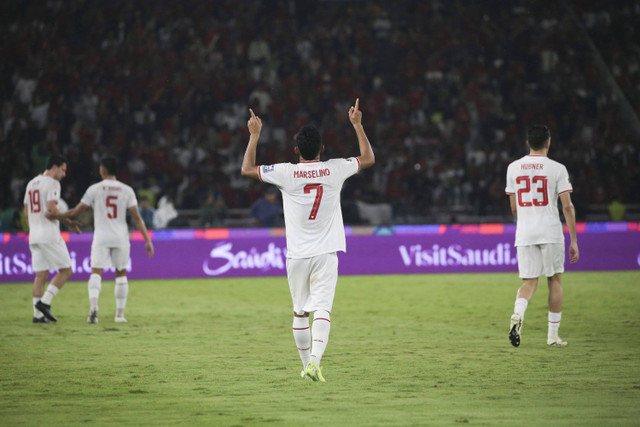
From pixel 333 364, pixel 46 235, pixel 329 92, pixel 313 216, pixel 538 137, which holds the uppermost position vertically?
pixel 329 92

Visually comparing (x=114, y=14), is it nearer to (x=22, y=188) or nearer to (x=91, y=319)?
(x=22, y=188)

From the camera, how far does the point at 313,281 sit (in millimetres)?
7777

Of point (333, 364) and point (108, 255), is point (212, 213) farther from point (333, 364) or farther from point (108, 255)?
point (333, 364)


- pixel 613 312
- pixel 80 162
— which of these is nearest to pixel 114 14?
pixel 80 162

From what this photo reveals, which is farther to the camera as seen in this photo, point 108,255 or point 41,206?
point 41,206

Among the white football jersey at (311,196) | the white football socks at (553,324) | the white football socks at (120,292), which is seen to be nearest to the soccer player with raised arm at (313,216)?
the white football jersey at (311,196)

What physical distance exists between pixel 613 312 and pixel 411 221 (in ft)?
25.0

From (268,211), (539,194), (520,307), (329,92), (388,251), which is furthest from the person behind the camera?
(329,92)

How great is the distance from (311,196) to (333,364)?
1.95 m

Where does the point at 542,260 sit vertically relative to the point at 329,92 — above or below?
below

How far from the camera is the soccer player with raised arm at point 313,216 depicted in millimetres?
7711

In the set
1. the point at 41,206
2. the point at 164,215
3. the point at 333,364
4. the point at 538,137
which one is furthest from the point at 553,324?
the point at 164,215

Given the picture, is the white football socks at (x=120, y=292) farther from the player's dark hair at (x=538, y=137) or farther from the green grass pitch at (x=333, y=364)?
the player's dark hair at (x=538, y=137)

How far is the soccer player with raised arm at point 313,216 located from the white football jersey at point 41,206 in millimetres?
5874
